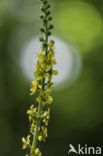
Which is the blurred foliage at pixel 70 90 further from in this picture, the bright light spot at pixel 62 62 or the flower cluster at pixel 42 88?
the flower cluster at pixel 42 88

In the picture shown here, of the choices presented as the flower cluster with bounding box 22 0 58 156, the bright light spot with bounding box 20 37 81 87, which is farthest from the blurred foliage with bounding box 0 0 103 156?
the flower cluster with bounding box 22 0 58 156

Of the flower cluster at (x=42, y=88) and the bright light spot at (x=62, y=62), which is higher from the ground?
the bright light spot at (x=62, y=62)

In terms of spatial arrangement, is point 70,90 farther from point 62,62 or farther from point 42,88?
point 42,88

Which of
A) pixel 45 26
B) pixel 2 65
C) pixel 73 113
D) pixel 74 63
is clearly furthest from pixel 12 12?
pixel 45 26

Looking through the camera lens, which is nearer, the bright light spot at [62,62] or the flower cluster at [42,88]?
the flower cluster at [42,88]

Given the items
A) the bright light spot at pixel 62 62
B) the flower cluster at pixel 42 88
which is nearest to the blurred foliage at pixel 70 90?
the bright light spot at pixel 62 62

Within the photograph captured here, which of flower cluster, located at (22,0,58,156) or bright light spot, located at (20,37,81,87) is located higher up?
bright light spot, located at (20,37,81,87)

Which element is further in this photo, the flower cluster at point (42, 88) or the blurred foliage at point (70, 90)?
the blurred foliage at point (70, 90)

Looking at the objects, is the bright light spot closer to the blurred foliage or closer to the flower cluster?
the blurred foliage
